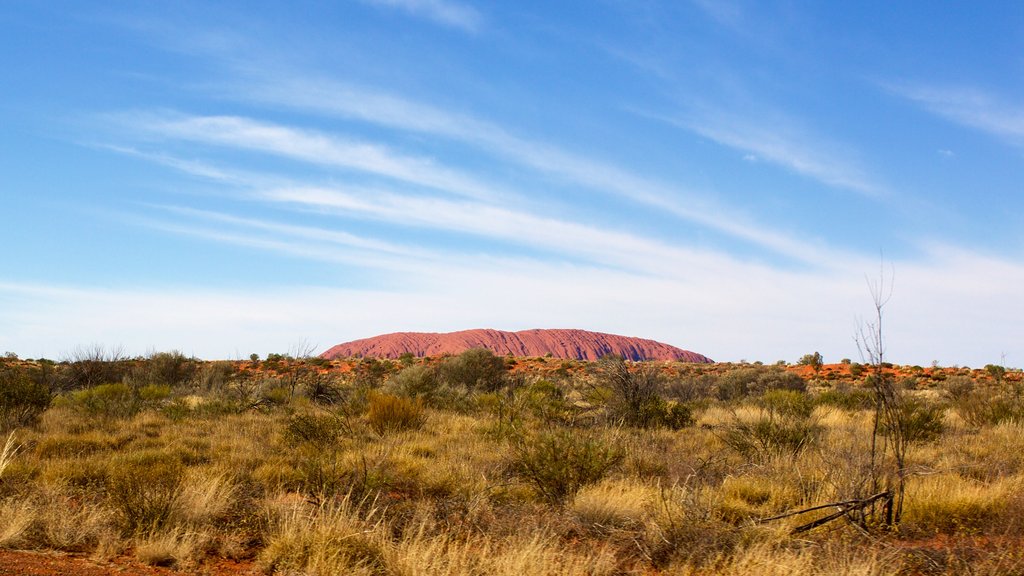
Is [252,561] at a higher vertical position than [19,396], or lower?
lower

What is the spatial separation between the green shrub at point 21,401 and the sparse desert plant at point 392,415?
6.60 m

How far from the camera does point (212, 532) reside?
19.9ft

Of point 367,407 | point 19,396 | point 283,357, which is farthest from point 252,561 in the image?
point 283,357

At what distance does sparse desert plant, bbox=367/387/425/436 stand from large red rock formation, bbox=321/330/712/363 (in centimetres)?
10738

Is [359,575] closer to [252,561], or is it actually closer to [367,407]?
[252,561]

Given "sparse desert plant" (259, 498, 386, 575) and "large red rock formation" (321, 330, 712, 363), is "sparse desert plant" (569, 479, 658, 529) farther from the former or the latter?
"large red rock formation" (321, 330, 712, 363)

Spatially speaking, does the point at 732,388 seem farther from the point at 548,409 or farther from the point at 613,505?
the point at 613,505

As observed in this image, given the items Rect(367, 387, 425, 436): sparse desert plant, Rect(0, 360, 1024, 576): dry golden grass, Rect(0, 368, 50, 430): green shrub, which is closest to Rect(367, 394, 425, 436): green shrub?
Rect(367, 387, 425, 436): sparse desert plant

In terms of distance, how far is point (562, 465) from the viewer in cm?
755

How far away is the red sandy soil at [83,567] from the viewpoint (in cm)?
500

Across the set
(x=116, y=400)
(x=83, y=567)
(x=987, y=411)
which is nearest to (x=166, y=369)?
(x=116, y=400)

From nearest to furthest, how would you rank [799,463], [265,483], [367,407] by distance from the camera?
1. [265,483]
2. [799,463]
3. [367,407]

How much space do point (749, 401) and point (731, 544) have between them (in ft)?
52.9

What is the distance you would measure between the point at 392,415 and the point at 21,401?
753 cm
